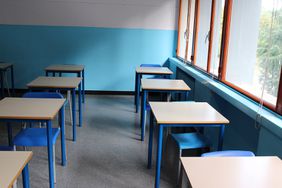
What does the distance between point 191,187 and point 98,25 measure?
5.09 m

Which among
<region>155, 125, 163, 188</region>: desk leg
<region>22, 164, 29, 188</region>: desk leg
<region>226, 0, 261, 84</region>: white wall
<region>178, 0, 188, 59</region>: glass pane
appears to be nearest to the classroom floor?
<region>155, 125, 163, 188</region>: desk leg

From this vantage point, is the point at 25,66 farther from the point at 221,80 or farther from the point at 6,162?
the point at 6,162

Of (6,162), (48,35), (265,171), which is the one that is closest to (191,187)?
(265,171)

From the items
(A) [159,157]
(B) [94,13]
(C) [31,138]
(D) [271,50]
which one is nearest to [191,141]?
(A) [159,157]

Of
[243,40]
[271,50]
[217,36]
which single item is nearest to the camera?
[271,50]

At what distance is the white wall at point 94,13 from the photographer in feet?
19.1

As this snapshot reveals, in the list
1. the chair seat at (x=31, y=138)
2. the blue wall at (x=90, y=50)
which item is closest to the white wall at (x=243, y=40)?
the chair seat at (x=31, y=138)

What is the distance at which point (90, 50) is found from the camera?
607cm

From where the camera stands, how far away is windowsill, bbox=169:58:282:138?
6.72ft

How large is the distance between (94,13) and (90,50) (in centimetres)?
76

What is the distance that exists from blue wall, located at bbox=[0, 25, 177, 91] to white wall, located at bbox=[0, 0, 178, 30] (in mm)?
121

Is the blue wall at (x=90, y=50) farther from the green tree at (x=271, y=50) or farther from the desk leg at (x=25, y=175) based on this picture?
the desk leg at (x=25, y=175)

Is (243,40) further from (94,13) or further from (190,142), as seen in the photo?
(94,13)

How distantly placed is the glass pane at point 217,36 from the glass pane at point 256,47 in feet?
0.94
